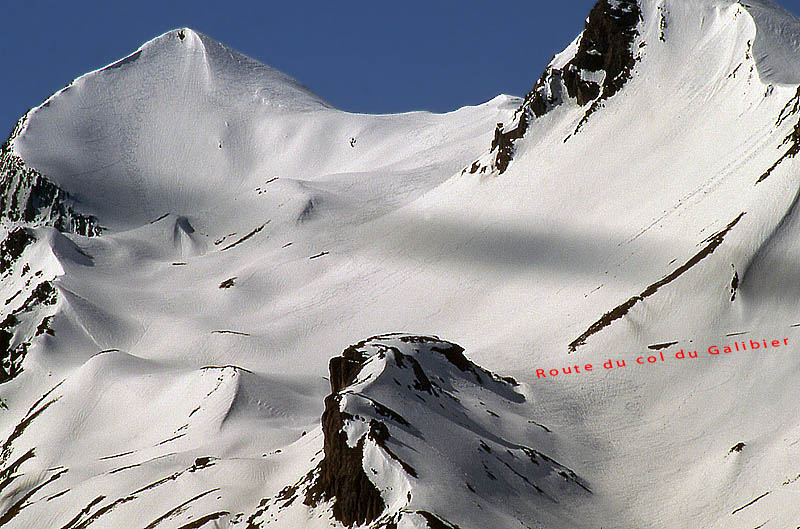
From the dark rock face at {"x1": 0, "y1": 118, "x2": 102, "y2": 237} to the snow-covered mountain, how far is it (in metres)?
1.29

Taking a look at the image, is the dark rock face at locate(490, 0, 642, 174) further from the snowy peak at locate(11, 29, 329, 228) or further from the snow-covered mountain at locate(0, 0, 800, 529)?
the snowy peak at locate(11, 29, 329, 228)

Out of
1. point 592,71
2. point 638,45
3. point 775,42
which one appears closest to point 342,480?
point 775,42

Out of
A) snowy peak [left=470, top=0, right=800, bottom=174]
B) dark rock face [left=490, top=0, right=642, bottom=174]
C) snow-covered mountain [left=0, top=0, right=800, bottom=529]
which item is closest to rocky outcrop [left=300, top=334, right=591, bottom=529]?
snow-covered mountain [left=0, top=0, right=800, bottom=529]

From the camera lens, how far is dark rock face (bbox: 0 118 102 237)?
Result: 6457 inches

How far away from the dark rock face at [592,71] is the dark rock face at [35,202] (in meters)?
63.0

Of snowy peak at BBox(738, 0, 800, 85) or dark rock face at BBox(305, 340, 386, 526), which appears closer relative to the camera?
dark rock face at BBox(305, 340, 386, 526)

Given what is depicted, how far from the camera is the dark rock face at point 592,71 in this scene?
11412 centimetres

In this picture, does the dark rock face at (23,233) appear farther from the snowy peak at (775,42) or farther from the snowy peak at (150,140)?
the snowy peak at (775,42)

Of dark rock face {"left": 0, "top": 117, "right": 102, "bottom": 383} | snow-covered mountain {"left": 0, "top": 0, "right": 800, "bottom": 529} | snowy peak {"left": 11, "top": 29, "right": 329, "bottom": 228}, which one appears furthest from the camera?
snowy peak {"left": 11, "top": 29, "right": 329, "bottom": 228}

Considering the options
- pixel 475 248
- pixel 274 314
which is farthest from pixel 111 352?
pixel 475 248

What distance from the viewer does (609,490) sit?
2416 inches

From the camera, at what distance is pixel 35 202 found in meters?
170

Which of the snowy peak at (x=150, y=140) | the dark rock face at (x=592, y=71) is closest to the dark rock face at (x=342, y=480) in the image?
the dark rock face at (x=592, y=71)

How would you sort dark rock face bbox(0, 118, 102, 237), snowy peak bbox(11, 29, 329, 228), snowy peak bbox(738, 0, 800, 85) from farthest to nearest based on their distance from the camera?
snowy peak bbox(11, 29, 329, 228) → dark rock face bbox(0, 118, 102, 237) → snowy peak bbox(738, 0, 800, 85)
